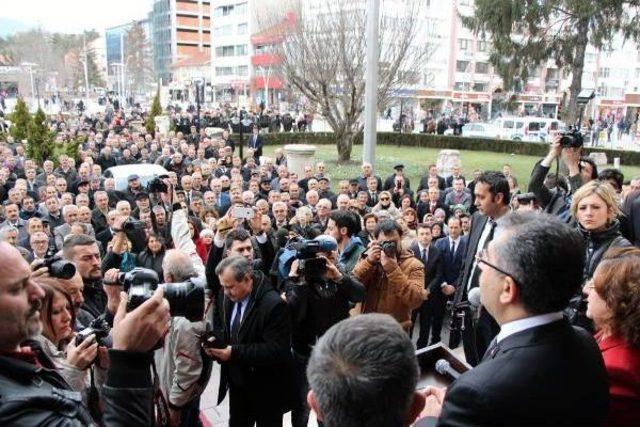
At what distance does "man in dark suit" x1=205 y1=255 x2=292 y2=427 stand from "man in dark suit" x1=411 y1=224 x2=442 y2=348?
9.15 ft

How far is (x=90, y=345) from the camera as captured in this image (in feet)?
7.59

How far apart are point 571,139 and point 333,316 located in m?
2.83

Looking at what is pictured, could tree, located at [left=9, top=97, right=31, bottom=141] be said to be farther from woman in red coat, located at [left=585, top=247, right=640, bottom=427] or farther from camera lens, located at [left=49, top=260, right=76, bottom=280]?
woman in red coat, located at [left=585, top=247, right=640, bottom=427]

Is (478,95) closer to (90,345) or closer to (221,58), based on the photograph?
(221,58)

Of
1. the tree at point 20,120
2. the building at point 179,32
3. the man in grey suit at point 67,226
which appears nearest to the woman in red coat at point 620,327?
the man in grey suit at point 67,226

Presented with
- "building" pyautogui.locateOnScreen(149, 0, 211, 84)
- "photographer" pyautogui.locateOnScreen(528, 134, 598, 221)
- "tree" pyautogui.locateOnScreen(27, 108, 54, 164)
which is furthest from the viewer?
"building" pyautogui.locateOnScreen(149, 0, 211, 84)

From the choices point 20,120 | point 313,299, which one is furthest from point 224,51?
point 313,299

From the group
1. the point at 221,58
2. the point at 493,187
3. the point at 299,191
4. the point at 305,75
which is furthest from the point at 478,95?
the point at 493,187

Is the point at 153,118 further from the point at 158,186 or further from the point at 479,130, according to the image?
the point at 479,130

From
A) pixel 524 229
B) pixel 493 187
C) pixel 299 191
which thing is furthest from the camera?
pixel 299 191

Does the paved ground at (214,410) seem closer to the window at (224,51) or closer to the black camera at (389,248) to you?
the black camera at (389,248)

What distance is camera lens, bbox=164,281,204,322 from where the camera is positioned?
2.31 m

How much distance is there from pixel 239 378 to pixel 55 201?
19.5 ft

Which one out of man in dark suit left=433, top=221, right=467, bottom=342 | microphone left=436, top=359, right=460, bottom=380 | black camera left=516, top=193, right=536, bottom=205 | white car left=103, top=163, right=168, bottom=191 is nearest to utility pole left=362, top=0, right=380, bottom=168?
white car left=103, top=163, right=168, bottom=191
